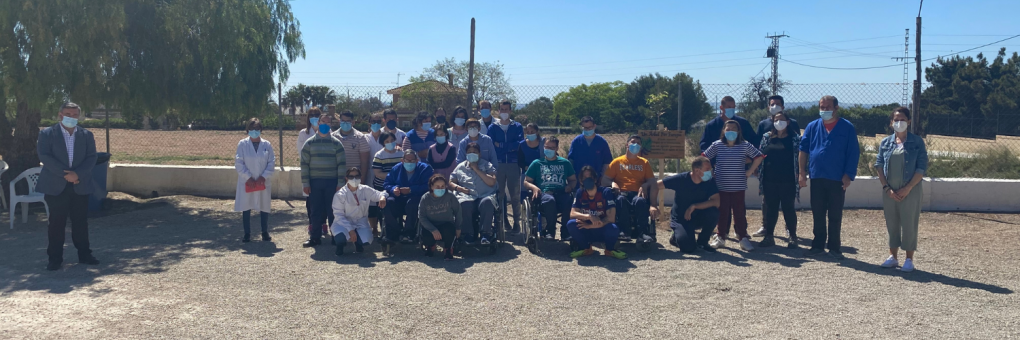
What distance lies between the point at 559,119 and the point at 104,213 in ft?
51.7

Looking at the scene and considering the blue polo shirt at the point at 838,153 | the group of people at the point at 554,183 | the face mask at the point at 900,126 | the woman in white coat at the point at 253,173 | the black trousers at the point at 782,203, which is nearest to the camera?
the face mask at the point at 900,126

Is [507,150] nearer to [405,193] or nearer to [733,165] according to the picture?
[405,193]

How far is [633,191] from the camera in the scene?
7777mm

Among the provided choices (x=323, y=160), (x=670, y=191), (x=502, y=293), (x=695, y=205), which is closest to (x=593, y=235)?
(x=695, y=205)

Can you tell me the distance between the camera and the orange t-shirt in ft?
25.6

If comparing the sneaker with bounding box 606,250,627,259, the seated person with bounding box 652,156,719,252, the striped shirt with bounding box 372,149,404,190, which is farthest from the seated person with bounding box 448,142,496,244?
the seated person with bounding box 652,156,719,252

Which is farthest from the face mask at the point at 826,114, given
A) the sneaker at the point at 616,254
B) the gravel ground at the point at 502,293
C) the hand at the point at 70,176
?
the hand at the point at 70,176

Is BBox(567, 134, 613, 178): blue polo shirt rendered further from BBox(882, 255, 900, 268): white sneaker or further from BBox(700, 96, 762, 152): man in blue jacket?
BBox(882, 255, 900, 268): white sneaker

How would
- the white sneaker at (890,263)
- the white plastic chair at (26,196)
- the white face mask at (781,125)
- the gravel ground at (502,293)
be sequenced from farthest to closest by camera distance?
the white plastic chair at (26,196), the white face mask at (781,125), the white sneaker at (890,263), the gravel ground at (502,293)

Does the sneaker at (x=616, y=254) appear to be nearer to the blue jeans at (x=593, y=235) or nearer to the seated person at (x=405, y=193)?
the blue jeans at (x=593, y=235)

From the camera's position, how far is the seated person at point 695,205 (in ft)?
24.5

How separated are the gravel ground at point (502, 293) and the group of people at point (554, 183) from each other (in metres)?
0.29

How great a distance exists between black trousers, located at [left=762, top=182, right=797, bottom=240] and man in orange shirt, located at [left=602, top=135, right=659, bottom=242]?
1318mm

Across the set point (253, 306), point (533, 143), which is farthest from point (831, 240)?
point (253, 306)
